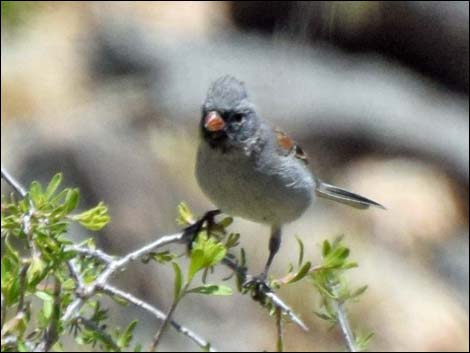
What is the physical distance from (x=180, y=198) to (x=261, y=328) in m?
0.97

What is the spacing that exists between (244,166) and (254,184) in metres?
0.07

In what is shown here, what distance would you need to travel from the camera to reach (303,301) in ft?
17.6

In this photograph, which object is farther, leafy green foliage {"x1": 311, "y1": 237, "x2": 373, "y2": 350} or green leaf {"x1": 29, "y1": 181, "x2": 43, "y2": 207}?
leafy green foliage {"x1": 311, "y1": 237, "x2": 373, "y2": 350}

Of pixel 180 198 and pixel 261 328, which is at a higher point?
pixel 180 198

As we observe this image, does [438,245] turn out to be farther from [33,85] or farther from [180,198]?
[33,85]

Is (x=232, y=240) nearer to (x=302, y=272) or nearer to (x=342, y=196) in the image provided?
(x=302, y=272)

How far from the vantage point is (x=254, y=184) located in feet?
10.8

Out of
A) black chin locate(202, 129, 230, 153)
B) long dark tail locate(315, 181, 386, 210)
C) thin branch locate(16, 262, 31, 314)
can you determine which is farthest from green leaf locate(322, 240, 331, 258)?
long dark tail locate(315, 181, 386, 210)

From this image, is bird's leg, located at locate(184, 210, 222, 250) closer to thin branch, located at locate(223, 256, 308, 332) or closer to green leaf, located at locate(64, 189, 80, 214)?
thin branch, located at locate(223, 256, 308, 332)

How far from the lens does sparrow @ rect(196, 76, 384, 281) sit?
3150 millimetres

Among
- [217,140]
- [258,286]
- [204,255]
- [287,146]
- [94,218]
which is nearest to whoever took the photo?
[204,255]

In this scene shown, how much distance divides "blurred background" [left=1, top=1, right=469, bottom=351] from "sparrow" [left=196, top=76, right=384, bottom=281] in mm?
1940

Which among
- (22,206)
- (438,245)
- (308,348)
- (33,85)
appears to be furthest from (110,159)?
(22,206)

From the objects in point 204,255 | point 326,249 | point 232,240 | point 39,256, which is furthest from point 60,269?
point 326,249
